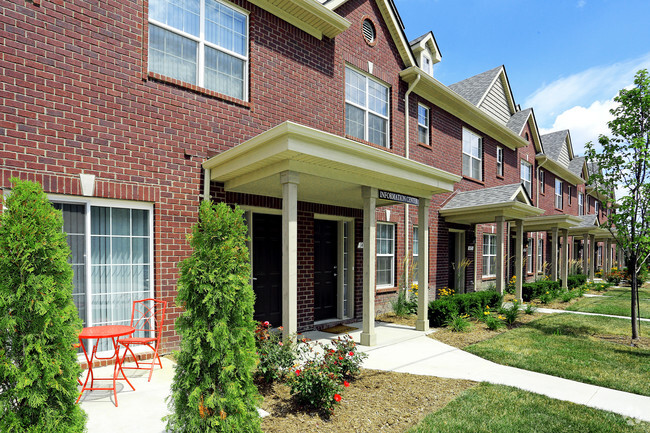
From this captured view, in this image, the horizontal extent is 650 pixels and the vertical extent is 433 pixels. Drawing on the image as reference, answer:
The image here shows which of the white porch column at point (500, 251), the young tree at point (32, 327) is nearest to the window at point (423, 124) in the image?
the white porch column at point (500, 251)

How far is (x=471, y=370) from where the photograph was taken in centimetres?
604

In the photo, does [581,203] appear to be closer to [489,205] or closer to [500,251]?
[500,251]

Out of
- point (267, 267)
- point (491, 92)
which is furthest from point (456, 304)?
point (491, 92)

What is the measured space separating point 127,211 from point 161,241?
67 centimetres

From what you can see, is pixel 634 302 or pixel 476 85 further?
pixel 476 85

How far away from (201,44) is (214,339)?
18.2 ft

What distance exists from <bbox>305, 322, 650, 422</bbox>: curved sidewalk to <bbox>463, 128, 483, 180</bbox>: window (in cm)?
826

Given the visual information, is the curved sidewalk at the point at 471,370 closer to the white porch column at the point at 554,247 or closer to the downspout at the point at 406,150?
the downspout at the point at 406,150

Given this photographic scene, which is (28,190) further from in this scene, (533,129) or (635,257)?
(533,129)

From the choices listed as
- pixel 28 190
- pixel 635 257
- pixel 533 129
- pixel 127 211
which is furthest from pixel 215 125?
pixel 533 129

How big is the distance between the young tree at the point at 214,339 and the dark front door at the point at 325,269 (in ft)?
18.8

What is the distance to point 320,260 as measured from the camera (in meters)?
9.23

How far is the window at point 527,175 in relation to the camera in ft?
62.6

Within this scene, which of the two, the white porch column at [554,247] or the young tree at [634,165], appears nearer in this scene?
the young tree at [634,165]
